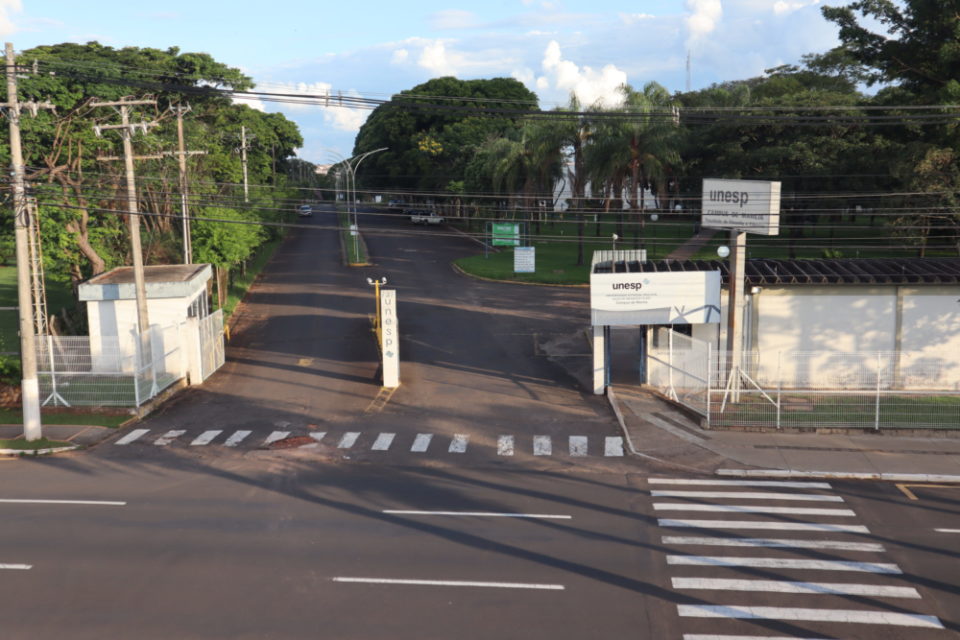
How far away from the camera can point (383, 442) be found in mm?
20766

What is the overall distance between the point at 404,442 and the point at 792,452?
9.19 m

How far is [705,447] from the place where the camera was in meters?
19.8

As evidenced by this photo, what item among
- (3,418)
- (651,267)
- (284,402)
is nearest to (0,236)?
(3,418)

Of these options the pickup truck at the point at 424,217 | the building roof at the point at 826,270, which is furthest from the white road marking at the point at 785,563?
the pickup truck at the point at 424,217

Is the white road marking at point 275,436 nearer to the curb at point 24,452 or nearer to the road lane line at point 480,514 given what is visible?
the curb at point 24,452

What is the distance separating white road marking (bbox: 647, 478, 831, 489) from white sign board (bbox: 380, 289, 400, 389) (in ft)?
35.7

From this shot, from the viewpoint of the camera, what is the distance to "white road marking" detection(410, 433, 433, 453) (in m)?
20.1

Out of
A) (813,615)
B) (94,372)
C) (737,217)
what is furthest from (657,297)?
(94,372)

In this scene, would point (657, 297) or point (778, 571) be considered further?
point (657, 297)

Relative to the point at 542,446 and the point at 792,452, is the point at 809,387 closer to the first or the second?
the point at 792,452

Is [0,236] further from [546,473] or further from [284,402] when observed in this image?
[546,473]

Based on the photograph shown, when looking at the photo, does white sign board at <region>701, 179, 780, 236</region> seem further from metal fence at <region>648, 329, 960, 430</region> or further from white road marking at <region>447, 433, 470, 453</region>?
white road marking at <region>447, 433, 470, 453</region>

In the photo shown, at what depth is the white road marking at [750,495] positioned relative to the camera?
637 inches

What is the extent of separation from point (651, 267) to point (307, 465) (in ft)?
40.9
